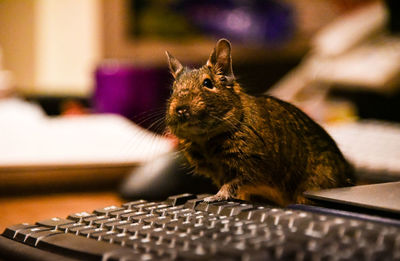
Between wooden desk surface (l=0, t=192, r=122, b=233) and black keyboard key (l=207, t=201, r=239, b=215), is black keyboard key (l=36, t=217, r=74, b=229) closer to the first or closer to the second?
black keyboard key (l=207, t=201, r=239, b=215)

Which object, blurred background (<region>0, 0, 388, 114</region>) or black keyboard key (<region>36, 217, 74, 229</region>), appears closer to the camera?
black keyboard key (<region>36, 217, 74, 229</region>)

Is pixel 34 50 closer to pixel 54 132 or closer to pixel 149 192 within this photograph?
pixel 54 132

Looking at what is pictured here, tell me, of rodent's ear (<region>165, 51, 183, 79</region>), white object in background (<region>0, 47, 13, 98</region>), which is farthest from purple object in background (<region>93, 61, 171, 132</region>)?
rodent's ear (<region>165, 51, 183, 79</region>)

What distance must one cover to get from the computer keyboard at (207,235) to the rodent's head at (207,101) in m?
0.11

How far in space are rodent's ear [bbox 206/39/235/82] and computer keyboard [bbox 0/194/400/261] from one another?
0.61 ft

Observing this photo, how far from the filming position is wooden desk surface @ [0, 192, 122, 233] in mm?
831

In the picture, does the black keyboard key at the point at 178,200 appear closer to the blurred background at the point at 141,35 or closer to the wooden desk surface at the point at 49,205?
the wooden desk surface at the point at 49,205

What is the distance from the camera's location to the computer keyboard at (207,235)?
38 cm

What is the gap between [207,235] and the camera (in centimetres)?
44

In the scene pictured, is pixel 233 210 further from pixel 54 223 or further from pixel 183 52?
pixel 183 52

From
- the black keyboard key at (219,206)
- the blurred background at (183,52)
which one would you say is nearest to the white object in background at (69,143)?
the blurred background at (183,52)

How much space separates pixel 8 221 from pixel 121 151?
1.17 feet

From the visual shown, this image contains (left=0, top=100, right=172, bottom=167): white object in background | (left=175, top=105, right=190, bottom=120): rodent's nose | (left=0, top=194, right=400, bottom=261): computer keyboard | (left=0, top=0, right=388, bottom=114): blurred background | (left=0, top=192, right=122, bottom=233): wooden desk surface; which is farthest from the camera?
(left=0, top=0, right=388, bottom=114): blurred background

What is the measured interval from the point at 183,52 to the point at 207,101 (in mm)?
1273
